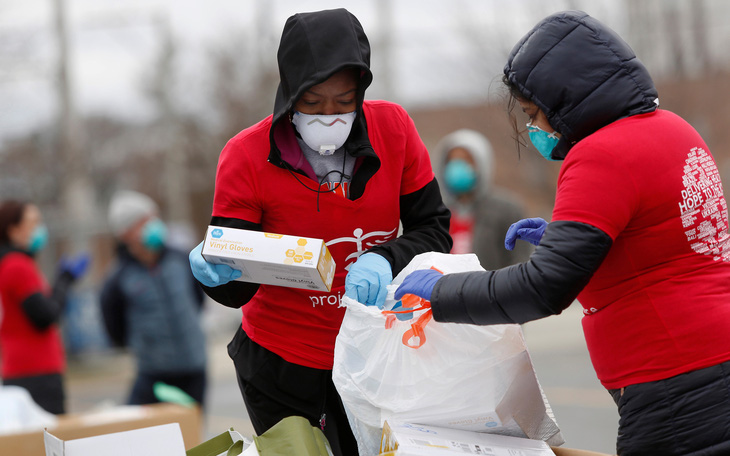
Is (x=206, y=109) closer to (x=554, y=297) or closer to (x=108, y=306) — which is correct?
(x=108, y=306)

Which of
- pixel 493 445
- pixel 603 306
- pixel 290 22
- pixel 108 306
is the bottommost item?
pixel 108 306

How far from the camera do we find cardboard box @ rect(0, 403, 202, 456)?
3.02m

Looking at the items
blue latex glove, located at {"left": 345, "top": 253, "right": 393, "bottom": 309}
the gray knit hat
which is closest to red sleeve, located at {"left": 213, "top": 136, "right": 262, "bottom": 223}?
blue latex glove, located at {"left": 345, "top": 253, "right": 393, "bottom": 309}

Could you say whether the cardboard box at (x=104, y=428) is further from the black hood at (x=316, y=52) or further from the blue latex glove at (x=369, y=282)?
the black hood at (x=316, y=52)

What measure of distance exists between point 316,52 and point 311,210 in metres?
0.45

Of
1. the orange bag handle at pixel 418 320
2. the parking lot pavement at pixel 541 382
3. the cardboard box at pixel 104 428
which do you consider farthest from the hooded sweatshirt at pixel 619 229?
the parking lot pavement at pixel 541 382

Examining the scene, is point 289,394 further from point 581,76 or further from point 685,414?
point 581,76

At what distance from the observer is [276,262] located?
219cm

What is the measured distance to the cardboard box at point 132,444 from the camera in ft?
7.95

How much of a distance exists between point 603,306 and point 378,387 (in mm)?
615

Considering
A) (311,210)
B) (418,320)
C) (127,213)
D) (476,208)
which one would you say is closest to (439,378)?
(418,320)

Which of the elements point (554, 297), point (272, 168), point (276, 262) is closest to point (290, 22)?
point (272, 168)

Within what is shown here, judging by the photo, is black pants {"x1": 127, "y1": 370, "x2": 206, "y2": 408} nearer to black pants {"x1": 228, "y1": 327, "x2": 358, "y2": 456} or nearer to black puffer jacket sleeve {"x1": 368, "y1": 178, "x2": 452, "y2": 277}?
black pants {"x1": 228, "y1": 327, "x2": 358, "y2": 456}

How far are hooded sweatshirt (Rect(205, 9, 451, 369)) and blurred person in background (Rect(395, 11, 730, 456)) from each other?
52 cm
